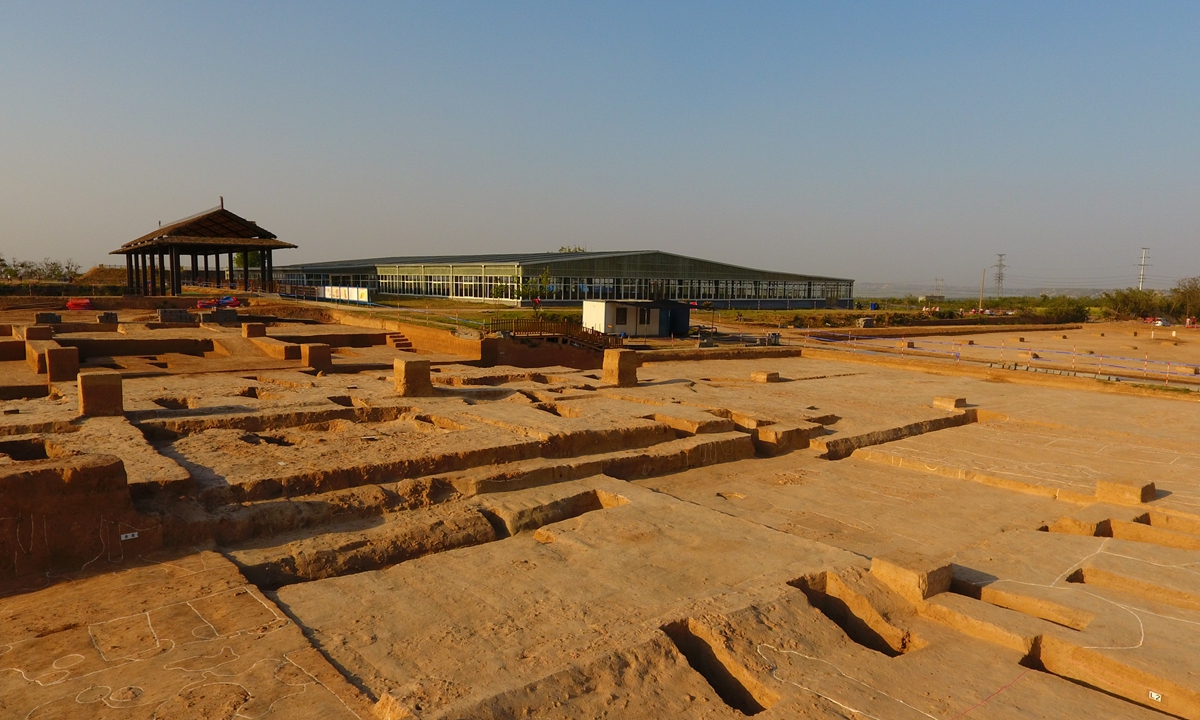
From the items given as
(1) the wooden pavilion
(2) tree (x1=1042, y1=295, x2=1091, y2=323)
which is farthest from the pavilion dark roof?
(2) tree (x1=1042, y1=295, x2=1091, y2=323)

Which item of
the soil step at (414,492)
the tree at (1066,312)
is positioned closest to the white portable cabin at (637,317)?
the soil step at (414,492)

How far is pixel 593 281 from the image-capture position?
1678 inches

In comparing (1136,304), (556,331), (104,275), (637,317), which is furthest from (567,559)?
(104,275)

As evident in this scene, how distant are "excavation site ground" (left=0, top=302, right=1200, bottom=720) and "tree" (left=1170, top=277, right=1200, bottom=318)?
2234 inches

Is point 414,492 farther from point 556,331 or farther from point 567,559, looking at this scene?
point 556,331

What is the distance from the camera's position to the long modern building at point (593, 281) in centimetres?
4047

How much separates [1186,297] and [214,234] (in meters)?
69.9

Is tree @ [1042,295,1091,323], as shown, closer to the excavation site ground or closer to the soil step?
the excavation site ground

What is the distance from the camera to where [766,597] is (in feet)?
17.9

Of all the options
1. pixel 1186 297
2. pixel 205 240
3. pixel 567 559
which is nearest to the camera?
pixel 567 559

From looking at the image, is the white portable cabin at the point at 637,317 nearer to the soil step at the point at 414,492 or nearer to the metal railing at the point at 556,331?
the metal railing at the point at 556,331

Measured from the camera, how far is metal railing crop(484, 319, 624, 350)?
87.1 ft

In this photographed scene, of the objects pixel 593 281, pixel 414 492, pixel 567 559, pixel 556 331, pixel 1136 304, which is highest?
pixel 593 281

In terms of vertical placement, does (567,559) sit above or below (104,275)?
below
